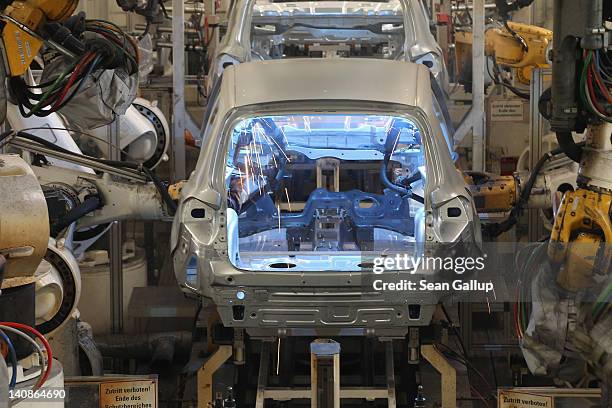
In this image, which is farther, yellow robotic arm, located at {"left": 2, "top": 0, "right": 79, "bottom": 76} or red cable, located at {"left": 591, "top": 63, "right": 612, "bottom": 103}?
red cable, located at {"left": 591, "top": 63, "right": 612, "bottom": 103}

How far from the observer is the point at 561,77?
534cm

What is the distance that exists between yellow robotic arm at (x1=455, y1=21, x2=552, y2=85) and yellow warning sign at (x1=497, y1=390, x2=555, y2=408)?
4350 millimetres

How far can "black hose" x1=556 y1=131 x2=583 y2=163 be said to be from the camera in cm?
556

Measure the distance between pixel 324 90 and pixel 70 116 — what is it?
121cm

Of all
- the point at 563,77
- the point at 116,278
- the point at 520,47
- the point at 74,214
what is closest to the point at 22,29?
the point at 74,214

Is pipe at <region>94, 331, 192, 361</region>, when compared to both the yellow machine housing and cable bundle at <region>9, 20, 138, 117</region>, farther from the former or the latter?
the yellow machine housing

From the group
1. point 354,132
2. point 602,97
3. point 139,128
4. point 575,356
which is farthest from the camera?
point 139,128

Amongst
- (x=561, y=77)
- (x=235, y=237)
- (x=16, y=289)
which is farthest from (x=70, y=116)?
(x=561, y=77)

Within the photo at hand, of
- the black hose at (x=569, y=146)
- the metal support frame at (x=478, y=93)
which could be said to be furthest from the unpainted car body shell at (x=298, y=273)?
the metal support frame at (x=478, y=93)

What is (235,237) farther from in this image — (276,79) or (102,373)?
(102,373)

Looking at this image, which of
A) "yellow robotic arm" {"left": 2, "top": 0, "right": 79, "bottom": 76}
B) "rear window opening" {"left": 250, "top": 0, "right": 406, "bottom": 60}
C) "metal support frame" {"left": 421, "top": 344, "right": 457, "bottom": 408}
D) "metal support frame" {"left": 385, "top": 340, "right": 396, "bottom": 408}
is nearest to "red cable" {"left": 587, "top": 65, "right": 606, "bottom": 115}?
"metal support frame" {"left": 421, "top": 344, "right": 457, "bottom": 408}

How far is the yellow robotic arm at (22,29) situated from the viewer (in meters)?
5.01

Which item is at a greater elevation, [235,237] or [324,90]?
[324,90]

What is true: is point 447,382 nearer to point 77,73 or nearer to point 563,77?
point 563,77
